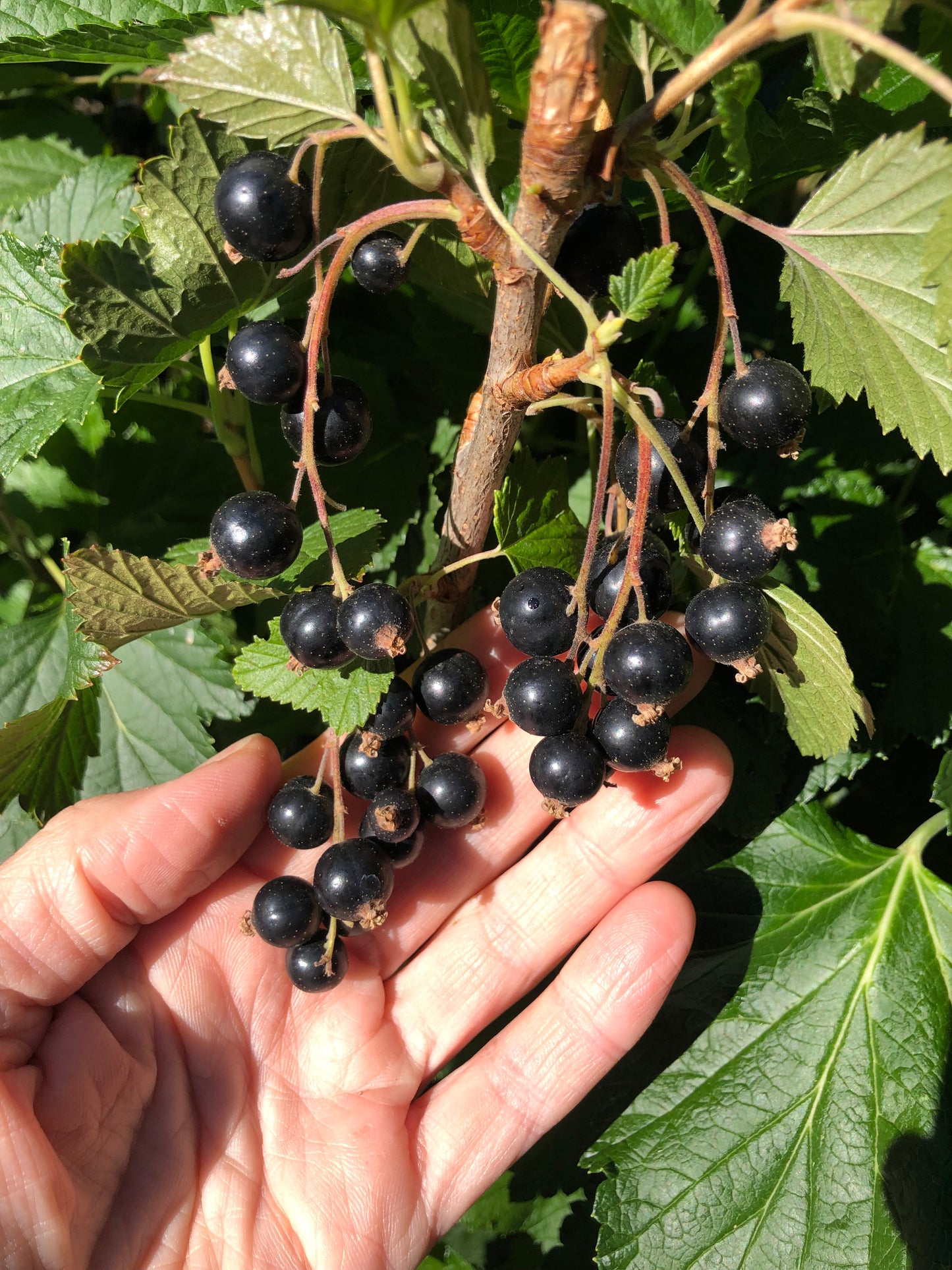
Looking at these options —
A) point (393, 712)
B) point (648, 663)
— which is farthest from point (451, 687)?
point (648, 663)

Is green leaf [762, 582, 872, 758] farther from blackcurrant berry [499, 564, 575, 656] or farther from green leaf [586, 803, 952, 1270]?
green leaf [586, 803, 952, 1270]

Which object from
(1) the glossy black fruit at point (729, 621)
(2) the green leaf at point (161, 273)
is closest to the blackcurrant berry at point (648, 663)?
(1) the glossy black fruit at point (729, 621)

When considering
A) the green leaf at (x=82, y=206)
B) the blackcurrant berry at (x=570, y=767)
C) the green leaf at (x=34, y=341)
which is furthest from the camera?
the green leaf at (x=82, y=206)

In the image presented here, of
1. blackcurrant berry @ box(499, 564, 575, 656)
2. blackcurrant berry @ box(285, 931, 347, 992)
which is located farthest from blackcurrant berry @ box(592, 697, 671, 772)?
blackcurrant berry @ box(285, 931, 347, 992)

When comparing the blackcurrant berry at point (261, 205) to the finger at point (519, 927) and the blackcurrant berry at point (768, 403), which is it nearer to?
the blackcurrant berry at point (768, 403)

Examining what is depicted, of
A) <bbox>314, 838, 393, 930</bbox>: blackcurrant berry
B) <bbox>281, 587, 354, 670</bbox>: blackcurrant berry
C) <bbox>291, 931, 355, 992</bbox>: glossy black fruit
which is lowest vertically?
<bbox>291, 931, 355, 992</bbox>: glossy black fruit

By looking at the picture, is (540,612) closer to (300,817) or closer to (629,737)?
(629,737)
